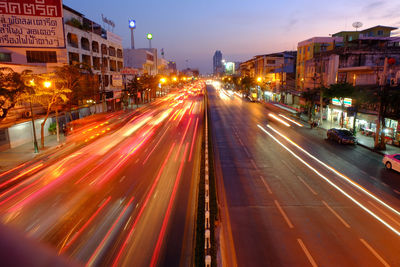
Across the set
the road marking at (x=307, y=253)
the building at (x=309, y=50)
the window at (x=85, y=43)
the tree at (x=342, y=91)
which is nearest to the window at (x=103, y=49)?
the window at (x=85, y=43)

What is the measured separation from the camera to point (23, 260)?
9.43ft

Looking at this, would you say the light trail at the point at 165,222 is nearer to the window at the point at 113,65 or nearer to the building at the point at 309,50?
the building at the point at 309,50

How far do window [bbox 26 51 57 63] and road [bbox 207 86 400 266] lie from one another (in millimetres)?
31996

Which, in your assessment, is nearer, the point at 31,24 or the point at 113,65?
the point at 31,24

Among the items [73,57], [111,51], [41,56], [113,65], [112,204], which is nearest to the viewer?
[112,204]

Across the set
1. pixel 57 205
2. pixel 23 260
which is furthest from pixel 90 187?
pixel 23 260

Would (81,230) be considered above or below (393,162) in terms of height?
below

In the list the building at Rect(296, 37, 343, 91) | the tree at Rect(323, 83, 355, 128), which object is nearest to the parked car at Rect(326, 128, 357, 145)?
the tree at Rect(323, 83, 355, 128)

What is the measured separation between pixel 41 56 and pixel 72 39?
741cm

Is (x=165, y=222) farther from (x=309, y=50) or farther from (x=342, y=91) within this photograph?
(x=309, y=50)

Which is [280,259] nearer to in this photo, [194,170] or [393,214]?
[393,214]

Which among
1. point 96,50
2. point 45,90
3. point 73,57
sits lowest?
point 45,90

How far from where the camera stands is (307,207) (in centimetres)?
1384

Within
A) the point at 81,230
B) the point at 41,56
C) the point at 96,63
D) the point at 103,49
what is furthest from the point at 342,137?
the point at 103,49
